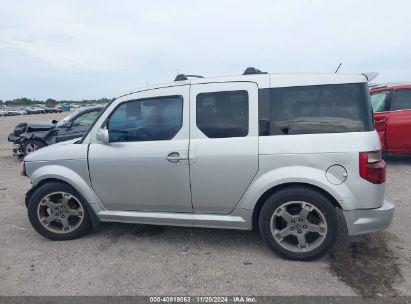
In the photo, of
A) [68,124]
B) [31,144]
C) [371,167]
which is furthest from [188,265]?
[31,144]

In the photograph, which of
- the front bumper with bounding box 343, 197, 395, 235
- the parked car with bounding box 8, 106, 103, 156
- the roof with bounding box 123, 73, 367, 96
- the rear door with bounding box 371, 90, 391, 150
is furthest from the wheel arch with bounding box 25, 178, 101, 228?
the rear door with bounding box 371, 90, 391, 150

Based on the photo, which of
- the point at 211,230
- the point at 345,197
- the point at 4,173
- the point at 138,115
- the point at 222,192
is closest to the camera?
the point at 345,197

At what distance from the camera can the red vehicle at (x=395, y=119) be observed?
723 centimetres

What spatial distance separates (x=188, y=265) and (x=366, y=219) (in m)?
1.84

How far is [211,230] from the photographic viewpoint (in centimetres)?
435

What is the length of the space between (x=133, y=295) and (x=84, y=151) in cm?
182

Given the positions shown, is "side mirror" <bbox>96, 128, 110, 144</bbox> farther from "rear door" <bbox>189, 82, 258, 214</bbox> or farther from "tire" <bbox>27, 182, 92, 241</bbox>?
"rear door" <bbox>189, 82, 258, 214</bbox>

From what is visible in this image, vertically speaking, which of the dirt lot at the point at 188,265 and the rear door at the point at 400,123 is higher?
the rear door at the point at 400,123

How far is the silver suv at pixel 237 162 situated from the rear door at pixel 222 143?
0.01 m

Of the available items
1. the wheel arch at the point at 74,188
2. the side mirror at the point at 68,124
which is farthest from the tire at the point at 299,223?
the side mirror at the point at 68,124

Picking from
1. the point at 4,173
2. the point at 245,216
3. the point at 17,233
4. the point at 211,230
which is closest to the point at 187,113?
the point at 245,216

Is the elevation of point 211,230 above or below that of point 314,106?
below

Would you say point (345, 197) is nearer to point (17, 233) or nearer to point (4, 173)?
point (17, 233)

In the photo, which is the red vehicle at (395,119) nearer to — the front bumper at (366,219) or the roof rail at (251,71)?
the front bumper at (366,219)
